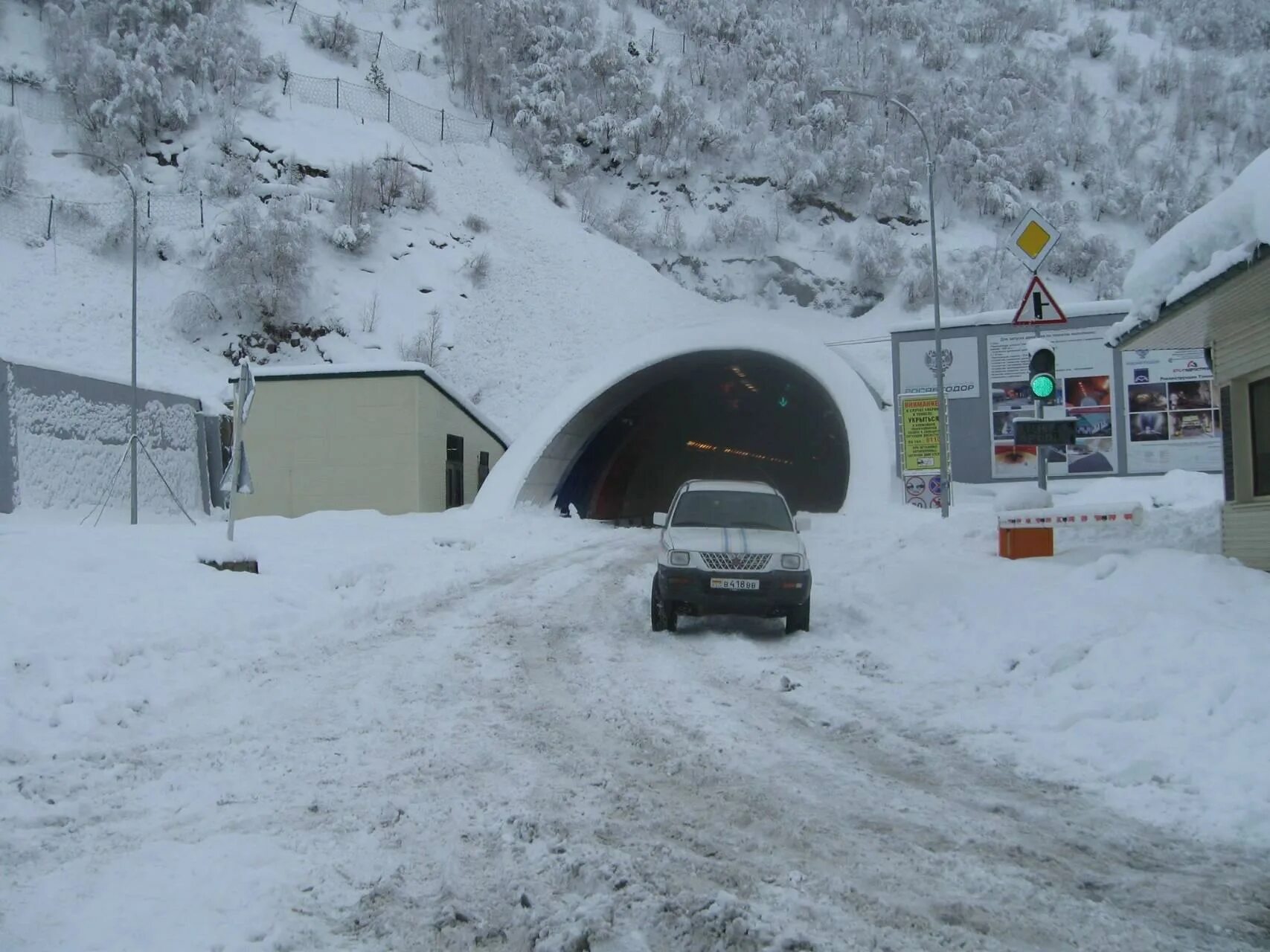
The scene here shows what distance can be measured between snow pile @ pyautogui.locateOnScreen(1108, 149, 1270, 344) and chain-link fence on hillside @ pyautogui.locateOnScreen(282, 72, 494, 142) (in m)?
53.9

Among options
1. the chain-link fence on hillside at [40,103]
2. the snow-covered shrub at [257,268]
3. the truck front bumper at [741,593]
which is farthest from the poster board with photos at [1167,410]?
the chain-link fence on hillside at [40,103]

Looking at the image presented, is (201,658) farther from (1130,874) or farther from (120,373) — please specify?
(120,373)

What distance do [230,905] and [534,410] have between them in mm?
43516

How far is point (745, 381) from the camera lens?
3756 cm

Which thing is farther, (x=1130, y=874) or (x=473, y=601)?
(x=473, y=601)

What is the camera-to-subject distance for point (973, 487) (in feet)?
90.3

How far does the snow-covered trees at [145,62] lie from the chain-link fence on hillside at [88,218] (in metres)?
3.81

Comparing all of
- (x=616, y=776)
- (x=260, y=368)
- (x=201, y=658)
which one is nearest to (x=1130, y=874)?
(x=616, y=776)

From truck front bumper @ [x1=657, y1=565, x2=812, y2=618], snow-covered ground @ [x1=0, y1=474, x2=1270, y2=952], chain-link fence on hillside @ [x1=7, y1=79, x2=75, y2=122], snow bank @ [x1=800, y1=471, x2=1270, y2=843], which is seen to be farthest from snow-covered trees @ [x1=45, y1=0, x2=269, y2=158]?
snow bank @ [x1=800, y1=471, x2=1270, y2=843]

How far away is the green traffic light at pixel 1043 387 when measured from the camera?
36.6 feet

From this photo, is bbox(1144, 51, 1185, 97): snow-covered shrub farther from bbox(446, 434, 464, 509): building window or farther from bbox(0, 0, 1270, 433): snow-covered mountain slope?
bbox(446, 434, 464, 509): building window

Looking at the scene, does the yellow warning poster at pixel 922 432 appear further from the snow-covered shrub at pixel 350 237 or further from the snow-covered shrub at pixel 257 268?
the snow-covered shrub at pixel 350 237

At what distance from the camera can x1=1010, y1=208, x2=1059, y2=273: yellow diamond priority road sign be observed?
11.3 m

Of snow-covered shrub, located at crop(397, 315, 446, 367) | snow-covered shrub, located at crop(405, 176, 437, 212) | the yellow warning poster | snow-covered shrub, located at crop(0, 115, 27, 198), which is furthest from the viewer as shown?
snow-covered shrub, located at crop(405, 176, 437, 212)
